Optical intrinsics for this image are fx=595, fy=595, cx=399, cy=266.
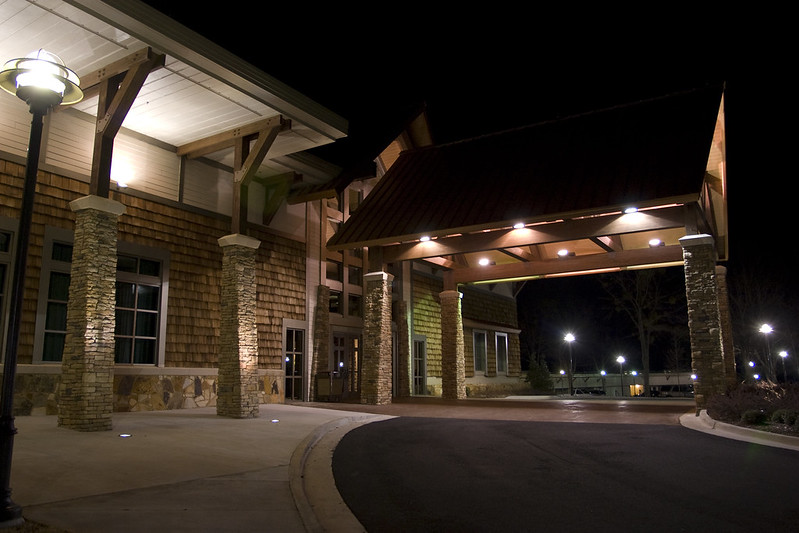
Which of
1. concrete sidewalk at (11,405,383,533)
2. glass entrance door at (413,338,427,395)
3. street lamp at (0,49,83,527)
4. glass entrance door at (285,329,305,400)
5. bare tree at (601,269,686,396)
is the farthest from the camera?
bare tree at (601,269,686,396)

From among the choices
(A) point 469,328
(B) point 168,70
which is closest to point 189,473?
(B) point 168,70

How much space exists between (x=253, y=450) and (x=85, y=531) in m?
4.13

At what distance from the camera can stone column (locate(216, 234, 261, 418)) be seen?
1287cm

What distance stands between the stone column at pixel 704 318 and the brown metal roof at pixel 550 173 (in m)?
1.57

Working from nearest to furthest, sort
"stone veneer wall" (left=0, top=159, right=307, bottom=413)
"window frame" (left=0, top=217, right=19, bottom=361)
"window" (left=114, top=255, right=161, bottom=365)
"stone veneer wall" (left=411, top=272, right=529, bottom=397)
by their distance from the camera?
"window frame" (left=0, top=217, right=19, bottom=361) < "stone veneer wall" (left=0, top=159, right=307, bottom=413) < "window" (left=114, top=255, right=161, bottom=365) < "stone veneer wall" (left=411, top=272, right=529, bottom=397)

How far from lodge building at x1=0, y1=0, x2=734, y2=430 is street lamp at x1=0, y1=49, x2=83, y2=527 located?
5113mm

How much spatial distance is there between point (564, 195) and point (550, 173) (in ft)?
5.25

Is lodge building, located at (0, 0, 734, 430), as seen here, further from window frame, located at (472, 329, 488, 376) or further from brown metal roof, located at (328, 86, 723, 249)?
window frame, located at (472, 329, 488, 376)

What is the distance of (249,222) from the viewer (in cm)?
1705

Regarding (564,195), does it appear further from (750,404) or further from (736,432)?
(736,432)

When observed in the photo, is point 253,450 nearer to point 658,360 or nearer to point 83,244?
point 83,244

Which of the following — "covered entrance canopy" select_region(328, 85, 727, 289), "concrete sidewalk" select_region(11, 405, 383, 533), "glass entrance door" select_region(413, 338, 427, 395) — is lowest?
"concrete sidewalk" select_region(11, 405, 383, 533)

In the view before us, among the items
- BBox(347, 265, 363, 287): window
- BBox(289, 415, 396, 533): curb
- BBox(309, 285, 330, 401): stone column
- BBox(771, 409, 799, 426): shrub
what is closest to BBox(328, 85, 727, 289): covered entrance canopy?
BBox(309, 285, 330, 401): stone column

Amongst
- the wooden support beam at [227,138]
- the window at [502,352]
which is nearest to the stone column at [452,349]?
the window at [502,352]
